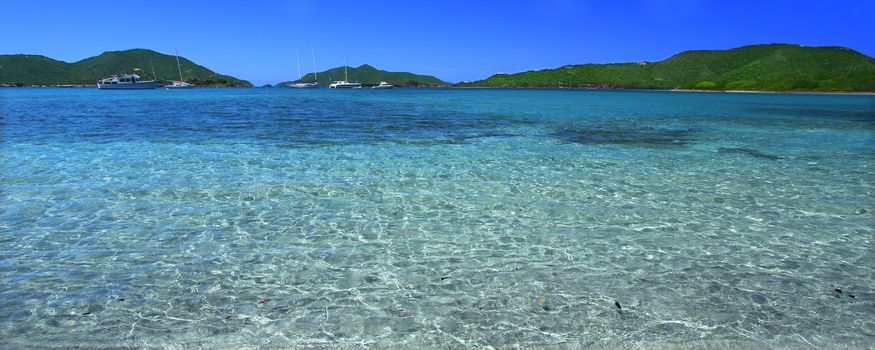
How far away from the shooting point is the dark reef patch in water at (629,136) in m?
22.8

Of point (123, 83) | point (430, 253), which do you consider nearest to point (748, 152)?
point (430, 253)

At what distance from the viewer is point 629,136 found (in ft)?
84.6

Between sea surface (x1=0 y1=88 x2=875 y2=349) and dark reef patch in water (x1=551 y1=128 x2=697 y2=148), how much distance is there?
596 cm

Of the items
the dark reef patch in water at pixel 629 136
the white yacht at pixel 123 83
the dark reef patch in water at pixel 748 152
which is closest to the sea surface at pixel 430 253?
the dark reef patch in water at pixel 748 152

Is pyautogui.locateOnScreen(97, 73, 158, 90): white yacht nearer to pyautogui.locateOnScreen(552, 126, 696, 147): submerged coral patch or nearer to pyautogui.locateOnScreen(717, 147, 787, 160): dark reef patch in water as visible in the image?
pyautogui.locateOnScreen(552, 126, 696, 147): submerged coral patch

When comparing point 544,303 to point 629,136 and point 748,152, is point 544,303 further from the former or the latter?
point 629,136

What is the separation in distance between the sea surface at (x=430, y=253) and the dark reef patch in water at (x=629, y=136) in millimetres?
5963

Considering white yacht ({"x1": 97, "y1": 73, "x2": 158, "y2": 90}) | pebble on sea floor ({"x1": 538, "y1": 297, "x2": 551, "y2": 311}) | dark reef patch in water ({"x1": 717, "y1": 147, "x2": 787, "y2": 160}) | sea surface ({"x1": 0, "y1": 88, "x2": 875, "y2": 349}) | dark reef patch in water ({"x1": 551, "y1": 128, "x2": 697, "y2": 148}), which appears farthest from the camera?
white yacht ({"x1": 97, "y1": 73, "x2": 158, "y2": 90})

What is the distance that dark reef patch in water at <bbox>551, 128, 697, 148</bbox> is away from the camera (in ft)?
74.9

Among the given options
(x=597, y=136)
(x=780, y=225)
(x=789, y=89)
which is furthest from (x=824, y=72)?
(x=780, y=225)

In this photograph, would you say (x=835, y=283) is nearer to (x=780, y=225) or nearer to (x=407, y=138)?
(x=780, y=225)

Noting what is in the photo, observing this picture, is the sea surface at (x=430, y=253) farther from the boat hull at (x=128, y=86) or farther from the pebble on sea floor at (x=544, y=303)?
the boat hull at (x=128, y=86)

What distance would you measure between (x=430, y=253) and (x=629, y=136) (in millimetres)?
21366

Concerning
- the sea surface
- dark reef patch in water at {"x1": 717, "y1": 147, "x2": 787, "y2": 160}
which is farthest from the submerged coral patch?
the sea surface
